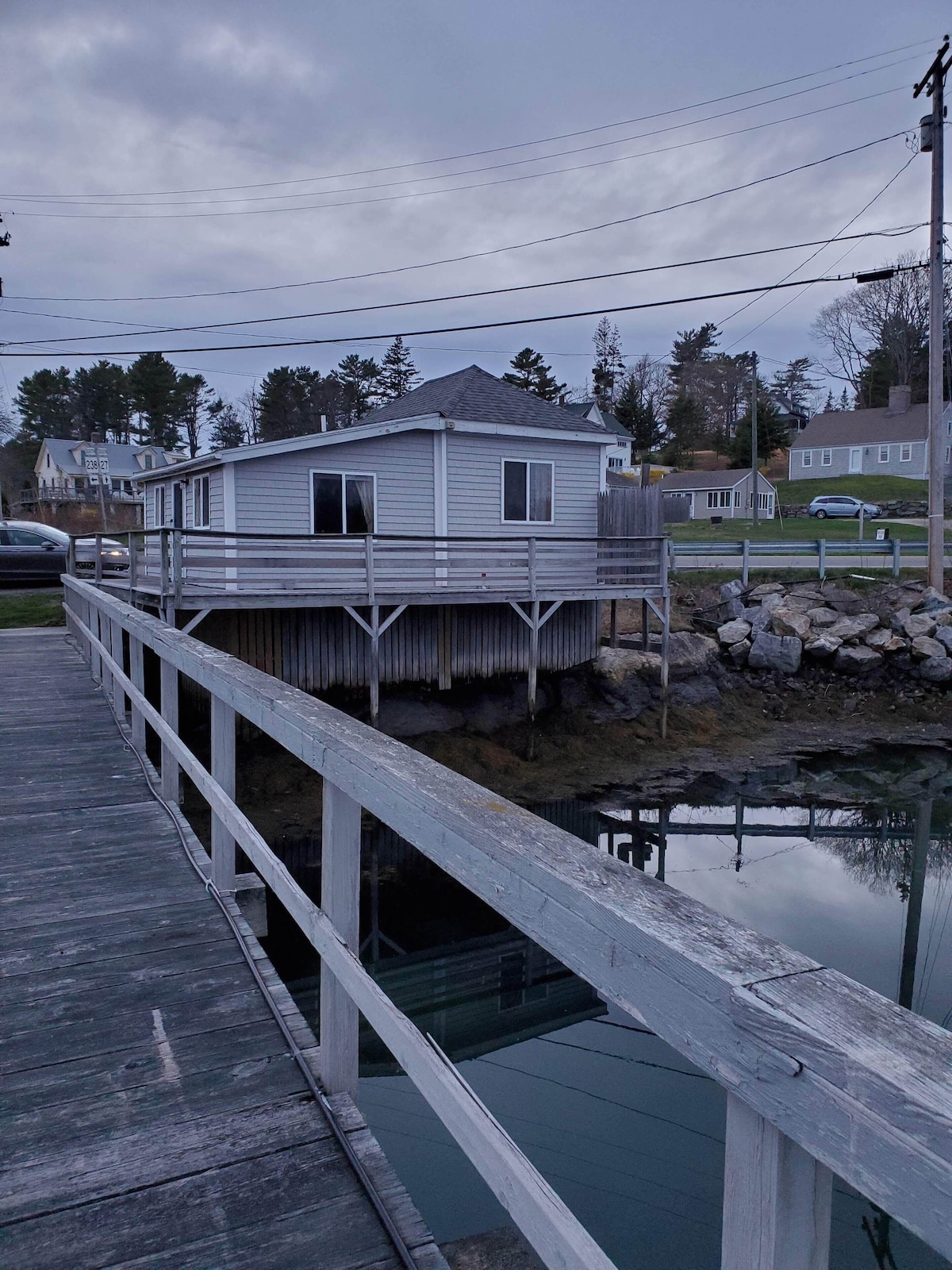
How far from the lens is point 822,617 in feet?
64.2

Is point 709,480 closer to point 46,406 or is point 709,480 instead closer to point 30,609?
point 30,609

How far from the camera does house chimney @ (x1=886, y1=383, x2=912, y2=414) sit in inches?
2072

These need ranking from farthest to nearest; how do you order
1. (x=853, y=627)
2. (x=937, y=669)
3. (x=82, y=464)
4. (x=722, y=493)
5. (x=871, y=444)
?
(x=82, y=464) → (x=871, y=444) → (x=722, y=493) → (x=853, y=627) → (x=937, y=669)

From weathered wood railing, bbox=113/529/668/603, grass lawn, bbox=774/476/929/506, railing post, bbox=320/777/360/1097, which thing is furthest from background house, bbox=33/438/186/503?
railing post, bbox=320/777/360/1097

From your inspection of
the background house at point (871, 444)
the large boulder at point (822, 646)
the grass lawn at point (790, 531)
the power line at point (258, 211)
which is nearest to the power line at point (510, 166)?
the power line at point (258, 211)

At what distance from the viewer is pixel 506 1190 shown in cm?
133

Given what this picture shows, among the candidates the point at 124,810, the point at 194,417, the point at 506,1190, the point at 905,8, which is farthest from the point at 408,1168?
the point at 194,417

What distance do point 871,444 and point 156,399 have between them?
4573 cm

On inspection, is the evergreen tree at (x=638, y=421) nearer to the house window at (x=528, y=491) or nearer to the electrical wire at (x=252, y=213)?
the electrical wire at (x=252, y=213)

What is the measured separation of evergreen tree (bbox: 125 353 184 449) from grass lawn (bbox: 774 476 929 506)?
132 ft

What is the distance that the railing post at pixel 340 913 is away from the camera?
2160 mm

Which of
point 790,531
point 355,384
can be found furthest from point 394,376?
point 790,531

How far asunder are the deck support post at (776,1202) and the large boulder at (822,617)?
64.7 ft

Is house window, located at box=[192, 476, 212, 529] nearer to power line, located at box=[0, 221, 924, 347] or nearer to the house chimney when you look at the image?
power line, located at box=[0, 221, 924, 347]
